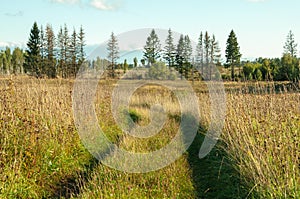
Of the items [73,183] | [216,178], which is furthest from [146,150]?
[73,183]

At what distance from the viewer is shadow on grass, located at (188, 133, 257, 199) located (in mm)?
5063

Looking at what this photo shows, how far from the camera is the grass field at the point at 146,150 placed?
4.63 meters

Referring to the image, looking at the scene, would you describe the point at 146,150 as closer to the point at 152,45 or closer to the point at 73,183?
the point at 73,183

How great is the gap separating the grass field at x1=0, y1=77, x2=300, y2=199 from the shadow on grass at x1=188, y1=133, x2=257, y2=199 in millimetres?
16

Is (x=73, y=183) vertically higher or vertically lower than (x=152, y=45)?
Answer: lower

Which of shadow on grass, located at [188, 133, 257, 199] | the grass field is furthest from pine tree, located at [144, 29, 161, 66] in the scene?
shadow on grass, located at [188, 133, 257, 199]

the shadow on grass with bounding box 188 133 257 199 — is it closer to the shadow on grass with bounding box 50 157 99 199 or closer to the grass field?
the grass field

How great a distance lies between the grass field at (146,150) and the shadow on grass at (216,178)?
0.05 ft

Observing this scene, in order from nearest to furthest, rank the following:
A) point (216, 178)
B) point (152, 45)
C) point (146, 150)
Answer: point (216, 178) → point (146, 150) → point (152, 45)

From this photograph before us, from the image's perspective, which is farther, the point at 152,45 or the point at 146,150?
the point at 152,45

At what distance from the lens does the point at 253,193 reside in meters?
4.57

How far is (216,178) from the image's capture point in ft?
19.4

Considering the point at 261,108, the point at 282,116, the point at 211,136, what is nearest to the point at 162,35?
the point at 211,136

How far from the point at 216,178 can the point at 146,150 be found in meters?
1.72
